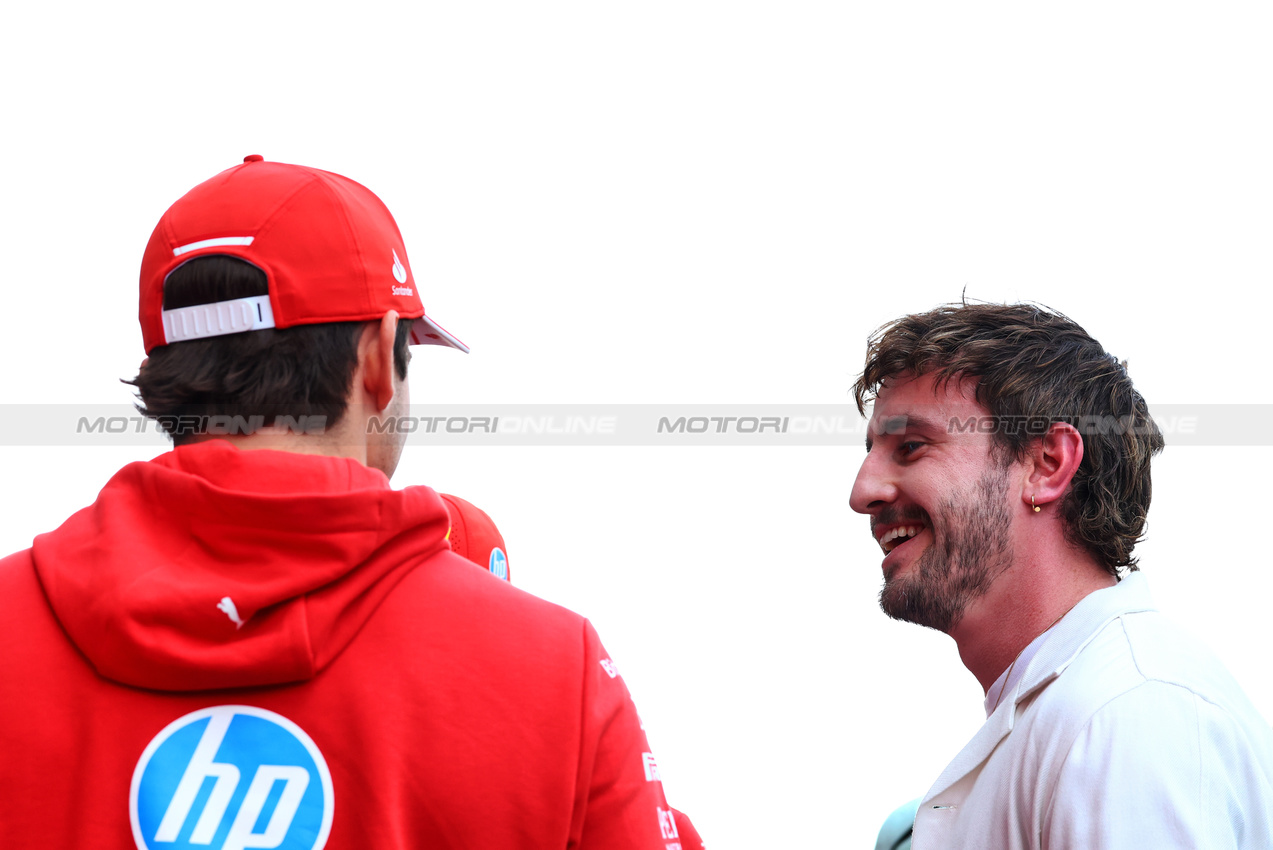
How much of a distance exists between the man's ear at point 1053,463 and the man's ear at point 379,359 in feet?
5.72

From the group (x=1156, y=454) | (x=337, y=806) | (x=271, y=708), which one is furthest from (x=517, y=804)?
(x=1156, y=454)

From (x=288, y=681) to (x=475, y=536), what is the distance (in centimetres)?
173

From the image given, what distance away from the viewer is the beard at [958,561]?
262cm

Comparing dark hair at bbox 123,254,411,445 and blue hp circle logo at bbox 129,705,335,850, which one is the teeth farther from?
blue hp circle logo at bbox 129,705,335,850

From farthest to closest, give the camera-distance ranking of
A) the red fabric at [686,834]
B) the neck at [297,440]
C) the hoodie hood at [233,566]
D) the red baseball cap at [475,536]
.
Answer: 1. the red baseball cap at [475,536]
2. the red fabric at [686,834]
3. the neck at [297,440]
4. the hoodie hood at [233,566]

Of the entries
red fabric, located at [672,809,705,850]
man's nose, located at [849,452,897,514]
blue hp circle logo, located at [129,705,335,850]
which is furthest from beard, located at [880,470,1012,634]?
blue hp circle logo, located at [129,705,335,850]

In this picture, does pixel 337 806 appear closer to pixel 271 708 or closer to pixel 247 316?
pixel 271 708

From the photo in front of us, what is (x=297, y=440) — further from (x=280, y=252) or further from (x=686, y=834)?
(x=686, y=834)

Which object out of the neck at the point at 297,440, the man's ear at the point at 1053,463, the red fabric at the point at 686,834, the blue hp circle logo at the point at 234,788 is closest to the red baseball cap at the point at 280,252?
the neck at the point at 297,440

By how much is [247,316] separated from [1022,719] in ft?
6.05

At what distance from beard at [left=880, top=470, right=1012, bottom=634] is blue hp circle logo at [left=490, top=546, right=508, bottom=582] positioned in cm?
124

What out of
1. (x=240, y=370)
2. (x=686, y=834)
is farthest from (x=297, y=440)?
(x=686, y=834)

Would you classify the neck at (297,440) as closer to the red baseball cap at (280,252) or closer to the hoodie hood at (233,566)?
the hoodie hood at (233,566)

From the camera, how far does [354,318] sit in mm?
1725
